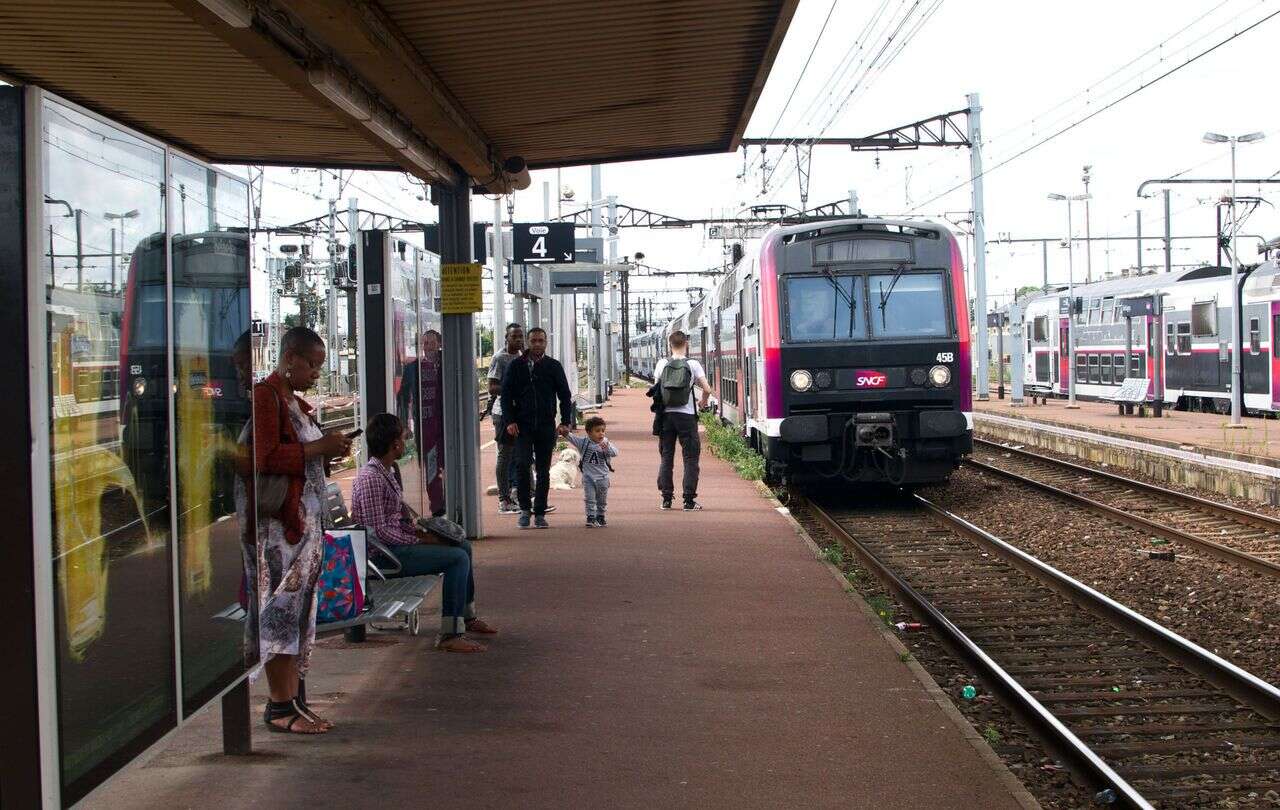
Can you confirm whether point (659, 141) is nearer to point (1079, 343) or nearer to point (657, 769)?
point (657, 769)

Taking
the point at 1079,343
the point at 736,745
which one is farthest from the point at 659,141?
the point at 1079,343

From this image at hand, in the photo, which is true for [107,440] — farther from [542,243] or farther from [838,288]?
[542,243]

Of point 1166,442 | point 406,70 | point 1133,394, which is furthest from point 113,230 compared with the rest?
point 1133,394

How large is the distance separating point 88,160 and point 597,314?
99.7 ft

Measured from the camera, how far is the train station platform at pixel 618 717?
5199 mm

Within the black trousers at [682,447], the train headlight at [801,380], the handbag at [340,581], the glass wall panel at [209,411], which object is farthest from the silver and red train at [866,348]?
the glass wall panel at [209,411]

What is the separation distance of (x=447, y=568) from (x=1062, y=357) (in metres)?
35.4

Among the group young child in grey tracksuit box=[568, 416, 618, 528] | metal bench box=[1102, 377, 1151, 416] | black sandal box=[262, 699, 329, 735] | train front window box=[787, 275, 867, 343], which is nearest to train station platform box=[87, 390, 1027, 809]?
black sandal box=[262, 699, 329, 735]

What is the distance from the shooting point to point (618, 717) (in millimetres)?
6285

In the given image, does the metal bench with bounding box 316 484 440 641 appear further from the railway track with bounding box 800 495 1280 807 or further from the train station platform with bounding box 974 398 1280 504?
the train station platform with bounding box 974 398 1280 504

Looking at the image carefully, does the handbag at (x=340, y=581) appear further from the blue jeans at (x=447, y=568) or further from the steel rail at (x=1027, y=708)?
the steel rail at (x=1027, y=708)

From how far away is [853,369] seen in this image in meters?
14.9

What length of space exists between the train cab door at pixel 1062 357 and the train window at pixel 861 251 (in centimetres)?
2571

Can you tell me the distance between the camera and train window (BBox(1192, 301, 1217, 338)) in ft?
98.4
